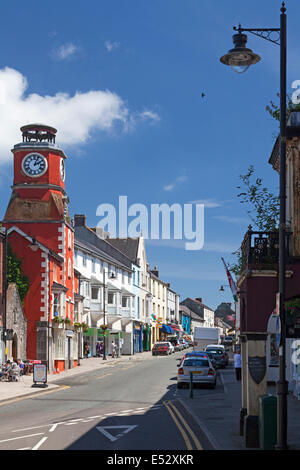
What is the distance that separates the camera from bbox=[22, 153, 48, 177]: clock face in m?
49.2

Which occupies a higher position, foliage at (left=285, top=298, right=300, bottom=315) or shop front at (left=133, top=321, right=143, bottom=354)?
foliage at (left=285, top=298, right=300, bottom=315)

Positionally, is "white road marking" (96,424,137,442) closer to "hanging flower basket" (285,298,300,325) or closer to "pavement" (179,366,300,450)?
"pavement" (179,366,300,450)

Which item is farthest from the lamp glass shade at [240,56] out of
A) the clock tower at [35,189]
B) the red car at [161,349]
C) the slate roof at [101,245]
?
the slate roof at [101,245]

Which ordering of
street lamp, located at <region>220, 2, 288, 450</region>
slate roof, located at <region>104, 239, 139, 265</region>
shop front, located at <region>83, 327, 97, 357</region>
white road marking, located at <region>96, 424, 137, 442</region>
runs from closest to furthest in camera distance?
street lamp, located at <region>220, 2, 288, 450</region> < white road marking, located at <region>96, 424, 137, 442</region> < shop front, located at <region>83, 327, 97, 357</region> < slate roof, located at <region>104, 239, 139, 265</region>

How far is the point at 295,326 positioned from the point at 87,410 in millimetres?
9107

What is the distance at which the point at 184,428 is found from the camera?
1783 cm

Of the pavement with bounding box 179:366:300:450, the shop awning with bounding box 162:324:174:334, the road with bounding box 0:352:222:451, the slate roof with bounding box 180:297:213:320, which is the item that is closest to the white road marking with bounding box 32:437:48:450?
the road with bounding box 0:352:222:451

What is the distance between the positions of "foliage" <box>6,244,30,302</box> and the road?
1195 cm

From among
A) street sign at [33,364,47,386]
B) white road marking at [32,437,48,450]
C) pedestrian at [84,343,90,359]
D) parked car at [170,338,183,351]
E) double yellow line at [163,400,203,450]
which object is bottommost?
parked car at [170,338,183,351]

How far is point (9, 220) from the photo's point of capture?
161 feet

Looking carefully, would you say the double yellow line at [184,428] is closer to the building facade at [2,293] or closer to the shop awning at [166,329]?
the building facade at [2,293]

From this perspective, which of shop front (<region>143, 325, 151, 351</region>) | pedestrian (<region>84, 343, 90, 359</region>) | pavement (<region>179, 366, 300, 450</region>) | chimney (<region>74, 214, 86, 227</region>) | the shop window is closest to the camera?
pavement (<region>179, 366, 300, 450</region>)

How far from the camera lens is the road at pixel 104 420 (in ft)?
49.3
